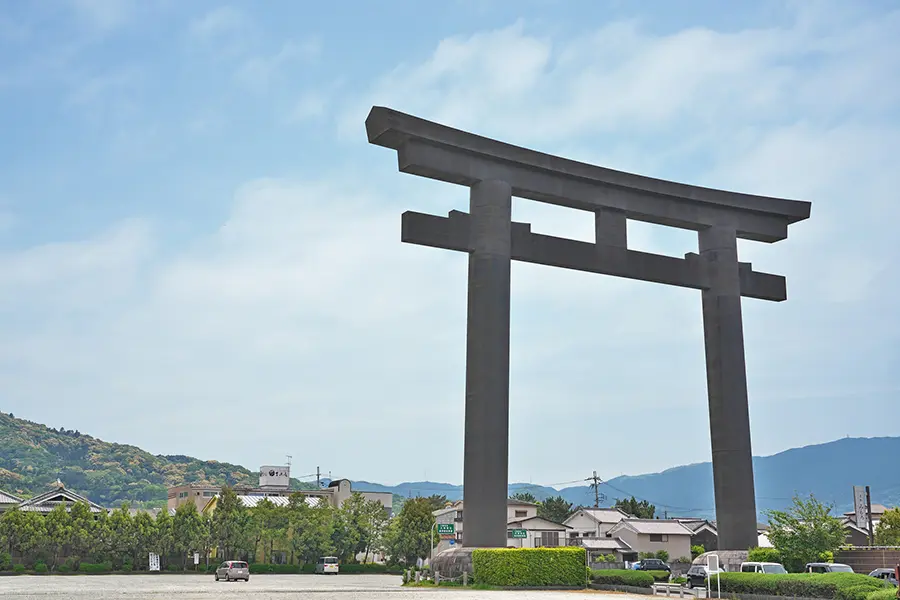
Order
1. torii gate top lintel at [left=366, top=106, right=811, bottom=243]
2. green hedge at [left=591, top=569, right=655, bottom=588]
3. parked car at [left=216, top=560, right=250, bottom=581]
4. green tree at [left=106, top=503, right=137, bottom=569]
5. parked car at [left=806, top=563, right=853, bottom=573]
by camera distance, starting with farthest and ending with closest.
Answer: green tree at [left=106, top=503, right=137, bottom=569]
parked car at [left=216, top=560, right=250, bottom=581]
green hedge at [left=591, top=569, right=655, bottom=588]
parked car at [left=806, top=563, right=853, bottom=573]
torii gate top lintel at [left=366, top=106, right=811, bottom=243]

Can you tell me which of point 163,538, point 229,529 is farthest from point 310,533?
point 163,538

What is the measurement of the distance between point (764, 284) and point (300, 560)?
38.6 metres

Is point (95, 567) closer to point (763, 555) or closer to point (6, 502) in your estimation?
point (6, 502)

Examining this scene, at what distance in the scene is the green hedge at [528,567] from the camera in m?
25.9

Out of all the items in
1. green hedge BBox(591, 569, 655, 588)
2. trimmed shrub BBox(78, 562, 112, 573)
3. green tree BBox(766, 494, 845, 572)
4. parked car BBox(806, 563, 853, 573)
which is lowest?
trimmed shrub BBox(78, 562, 112, 573)

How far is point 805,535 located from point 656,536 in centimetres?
4142

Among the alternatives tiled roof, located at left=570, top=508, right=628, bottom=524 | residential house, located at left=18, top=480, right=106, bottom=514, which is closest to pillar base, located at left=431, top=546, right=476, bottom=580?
residential house, located at left=18, top=480, right=106, bottom=514

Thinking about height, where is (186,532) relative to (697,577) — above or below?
above

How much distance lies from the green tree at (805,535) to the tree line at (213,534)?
32078mm

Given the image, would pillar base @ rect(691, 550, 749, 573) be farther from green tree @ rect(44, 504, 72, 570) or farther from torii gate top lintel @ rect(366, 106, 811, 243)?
green tree @ rect(44, 504, 72, 570)

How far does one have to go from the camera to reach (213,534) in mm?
58188

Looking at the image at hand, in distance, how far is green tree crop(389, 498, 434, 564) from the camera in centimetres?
5949

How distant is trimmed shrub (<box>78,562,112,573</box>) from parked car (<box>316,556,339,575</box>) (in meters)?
12.4

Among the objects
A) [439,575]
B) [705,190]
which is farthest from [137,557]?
[705,190]
